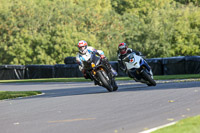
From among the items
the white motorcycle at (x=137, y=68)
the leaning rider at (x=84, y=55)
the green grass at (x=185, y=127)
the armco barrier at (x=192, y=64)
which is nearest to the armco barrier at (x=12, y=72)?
the armco barrier at (x=192, y=64)

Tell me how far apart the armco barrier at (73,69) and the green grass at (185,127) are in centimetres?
2386

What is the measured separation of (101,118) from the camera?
874 centimetres

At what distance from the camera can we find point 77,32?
2554 inches

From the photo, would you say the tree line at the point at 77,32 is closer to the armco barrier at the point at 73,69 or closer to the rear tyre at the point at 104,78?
the armco barrier at the point at 73,69

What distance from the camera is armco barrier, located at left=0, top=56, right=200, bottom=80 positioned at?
104 ft

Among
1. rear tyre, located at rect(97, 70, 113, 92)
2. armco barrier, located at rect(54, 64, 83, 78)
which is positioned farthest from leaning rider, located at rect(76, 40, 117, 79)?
armco barrier, located at rect(54, 64, 83, 78)

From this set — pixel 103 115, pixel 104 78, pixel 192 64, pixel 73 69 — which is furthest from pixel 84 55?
pixel 73 69

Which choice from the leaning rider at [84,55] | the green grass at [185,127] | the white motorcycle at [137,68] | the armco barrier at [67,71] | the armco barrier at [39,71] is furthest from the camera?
the armco barrier at [39,71]

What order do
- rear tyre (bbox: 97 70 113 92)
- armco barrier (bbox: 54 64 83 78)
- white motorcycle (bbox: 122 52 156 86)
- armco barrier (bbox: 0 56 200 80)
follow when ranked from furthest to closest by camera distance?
armco barrier (bbox: 54 64 83 78), armco barrier (bbox: 0 56 200 80), white motorcycle (bbox: 122 52 156 86), rear tyre (bbox: 97 70 113 92)

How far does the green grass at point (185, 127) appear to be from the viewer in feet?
22.0

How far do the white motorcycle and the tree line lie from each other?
146 feet

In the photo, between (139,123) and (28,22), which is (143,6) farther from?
(139,123)

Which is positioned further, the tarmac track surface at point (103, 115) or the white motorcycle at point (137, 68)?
the white motorcycle at point (137, 68)

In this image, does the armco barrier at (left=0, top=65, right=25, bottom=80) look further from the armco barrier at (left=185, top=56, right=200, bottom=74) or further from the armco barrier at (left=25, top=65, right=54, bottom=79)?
the armco barrier at (left=185, top=56, right=200, bottom=74)
